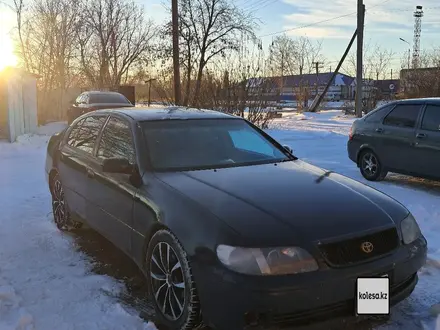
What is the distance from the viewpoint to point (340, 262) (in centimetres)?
269

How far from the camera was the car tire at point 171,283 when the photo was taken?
2.89 m

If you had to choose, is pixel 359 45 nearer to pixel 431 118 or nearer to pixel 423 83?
pixel 423 83

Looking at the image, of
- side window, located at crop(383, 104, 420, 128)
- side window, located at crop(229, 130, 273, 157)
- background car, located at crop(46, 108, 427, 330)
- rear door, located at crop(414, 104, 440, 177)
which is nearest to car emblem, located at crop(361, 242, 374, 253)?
background car, located at crop(46, 108, 427, 330)

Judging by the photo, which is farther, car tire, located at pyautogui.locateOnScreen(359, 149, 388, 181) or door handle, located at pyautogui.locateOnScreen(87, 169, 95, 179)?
car tire, located at pyautogui.locateOnScreen(359, 149, 388, 181)

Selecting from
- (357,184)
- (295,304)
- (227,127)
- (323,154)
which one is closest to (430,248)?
(357,184)

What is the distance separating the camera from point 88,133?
495cm

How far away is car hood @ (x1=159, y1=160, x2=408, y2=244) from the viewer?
277cm

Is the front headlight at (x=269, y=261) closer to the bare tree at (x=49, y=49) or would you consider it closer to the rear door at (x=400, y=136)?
the rear door at (x=400, y=136)

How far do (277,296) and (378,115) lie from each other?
6418mm

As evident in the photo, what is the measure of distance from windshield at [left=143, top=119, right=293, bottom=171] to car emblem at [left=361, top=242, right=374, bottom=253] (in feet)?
4.69

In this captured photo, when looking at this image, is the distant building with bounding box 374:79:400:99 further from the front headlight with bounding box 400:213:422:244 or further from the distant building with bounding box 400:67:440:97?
the front headlight with bounding box 400:213:422:244

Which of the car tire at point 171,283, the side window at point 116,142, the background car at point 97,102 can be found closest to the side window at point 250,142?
the side window at point 116,142

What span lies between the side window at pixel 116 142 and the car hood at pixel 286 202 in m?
0.61

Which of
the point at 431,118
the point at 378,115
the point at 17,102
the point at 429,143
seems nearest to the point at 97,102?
the point at 17,102
